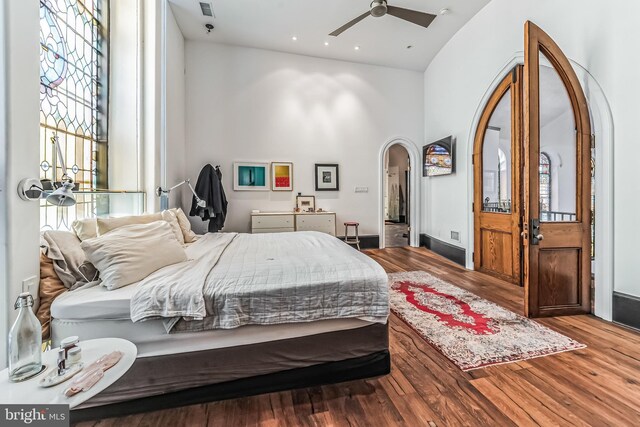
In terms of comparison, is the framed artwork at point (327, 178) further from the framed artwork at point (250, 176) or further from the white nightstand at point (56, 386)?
the white nightstand at point (56, 386)

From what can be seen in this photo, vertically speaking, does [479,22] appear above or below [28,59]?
above

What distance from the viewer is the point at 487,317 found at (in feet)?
8.11

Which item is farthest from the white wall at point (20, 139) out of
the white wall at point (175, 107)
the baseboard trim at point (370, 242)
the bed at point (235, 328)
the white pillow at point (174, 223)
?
the baseboard trim at point (370, 242)

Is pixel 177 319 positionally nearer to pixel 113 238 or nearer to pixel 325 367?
pixel 113 238

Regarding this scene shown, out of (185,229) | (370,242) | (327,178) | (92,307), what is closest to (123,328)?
(92,307)

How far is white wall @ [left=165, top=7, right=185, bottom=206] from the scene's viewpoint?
3.59 m

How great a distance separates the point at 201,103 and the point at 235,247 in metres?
3.41

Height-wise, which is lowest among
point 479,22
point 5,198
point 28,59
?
point 5,198

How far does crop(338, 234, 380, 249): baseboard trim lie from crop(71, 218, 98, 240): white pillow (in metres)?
4.46

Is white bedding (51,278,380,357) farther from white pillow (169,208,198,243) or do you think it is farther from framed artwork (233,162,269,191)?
framed artwork (233,162,269,191)

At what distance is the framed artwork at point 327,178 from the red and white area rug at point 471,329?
2684mm

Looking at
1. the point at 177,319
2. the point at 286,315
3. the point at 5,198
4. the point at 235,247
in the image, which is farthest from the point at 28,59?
the point at 286,315

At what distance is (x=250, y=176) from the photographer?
4.99m

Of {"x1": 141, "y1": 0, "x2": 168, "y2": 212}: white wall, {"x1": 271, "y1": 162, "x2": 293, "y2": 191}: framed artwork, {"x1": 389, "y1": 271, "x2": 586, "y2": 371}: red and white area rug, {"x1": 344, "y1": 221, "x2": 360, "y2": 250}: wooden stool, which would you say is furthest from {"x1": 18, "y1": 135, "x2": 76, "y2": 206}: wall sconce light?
{"x1": 344, "y1": 221, "x2": 360, "y2": 250}: wooden stool
